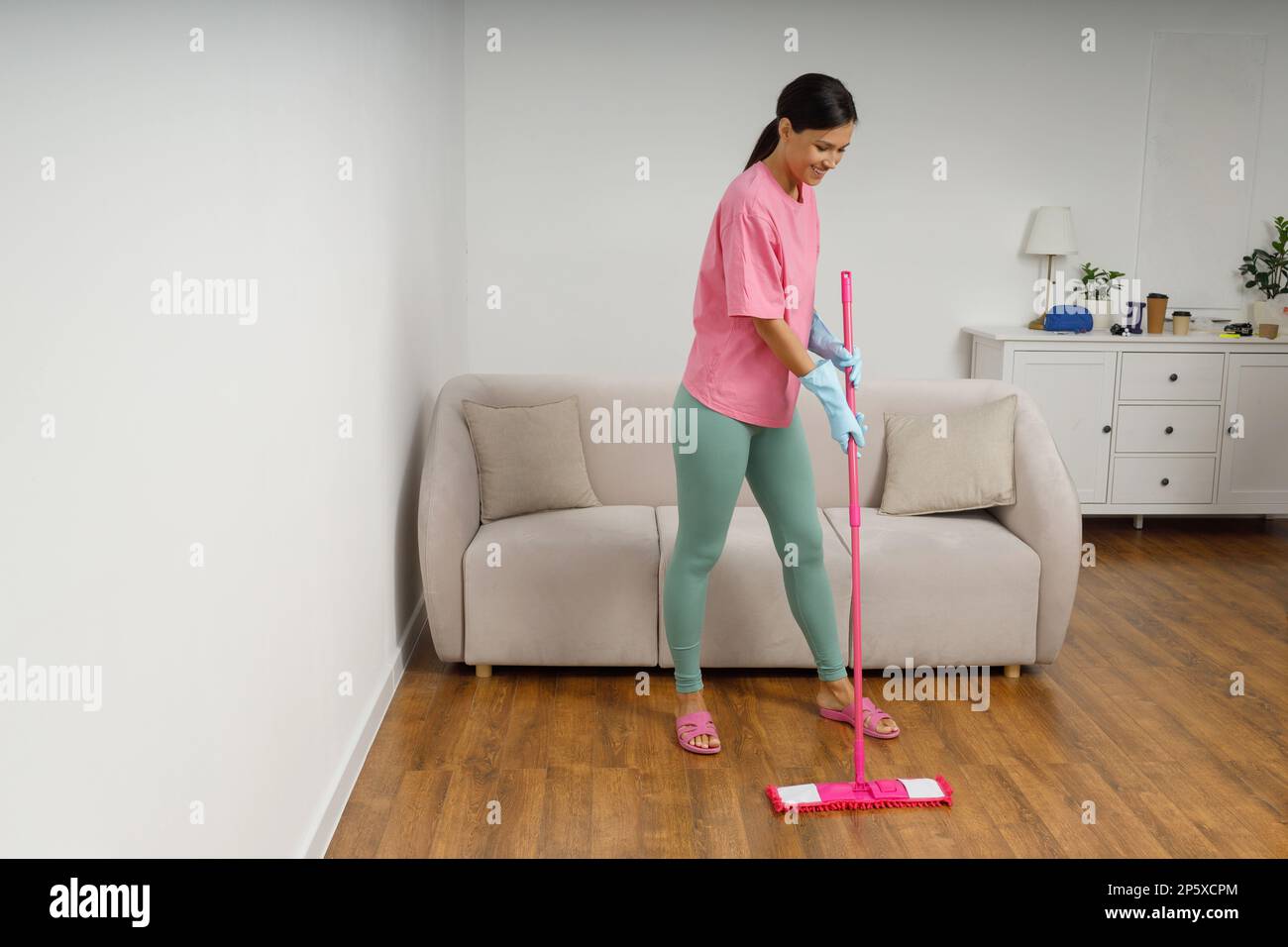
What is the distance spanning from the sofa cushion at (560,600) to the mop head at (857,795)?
75 centimetres

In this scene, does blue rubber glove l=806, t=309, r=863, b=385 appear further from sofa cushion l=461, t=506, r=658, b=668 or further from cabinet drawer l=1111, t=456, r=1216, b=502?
cabinet drawer l=1111, t=456, r=1216, b=502

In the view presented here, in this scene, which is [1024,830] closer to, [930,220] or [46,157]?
[46,157]

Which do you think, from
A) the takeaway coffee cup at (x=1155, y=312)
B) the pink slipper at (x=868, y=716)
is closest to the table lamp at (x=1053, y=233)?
the takeaway coffee cup at (x=1155, y=312)

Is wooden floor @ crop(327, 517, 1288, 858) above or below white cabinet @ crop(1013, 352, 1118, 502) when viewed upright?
below

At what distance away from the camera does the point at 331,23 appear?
2.31 m

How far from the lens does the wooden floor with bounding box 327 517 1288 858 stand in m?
2.24

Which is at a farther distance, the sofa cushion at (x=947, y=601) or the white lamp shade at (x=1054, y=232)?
the white lamp shade at (x=1054, y=232)

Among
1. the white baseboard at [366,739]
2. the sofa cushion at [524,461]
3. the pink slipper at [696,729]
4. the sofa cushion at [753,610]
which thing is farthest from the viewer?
the sofa cushion at [524,461]

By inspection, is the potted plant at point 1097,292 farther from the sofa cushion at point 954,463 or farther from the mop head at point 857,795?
the mop head at point 857,795

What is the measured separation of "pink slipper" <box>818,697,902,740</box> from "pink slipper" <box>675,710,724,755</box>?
30 cm

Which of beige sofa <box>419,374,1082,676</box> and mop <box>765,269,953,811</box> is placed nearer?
mop <box>765,269,953,811</box>

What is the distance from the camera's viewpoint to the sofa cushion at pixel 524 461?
3.22 metres

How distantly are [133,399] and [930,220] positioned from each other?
4.11m

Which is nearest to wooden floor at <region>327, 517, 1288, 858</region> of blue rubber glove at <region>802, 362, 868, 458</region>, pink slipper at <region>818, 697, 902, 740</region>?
pink slipper at <region>818, 697, 902, 740</region>
